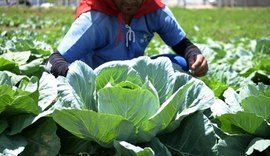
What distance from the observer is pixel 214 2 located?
112ft

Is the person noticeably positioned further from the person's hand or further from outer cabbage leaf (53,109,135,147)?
outer cabbage leaf (53,109,135,147)

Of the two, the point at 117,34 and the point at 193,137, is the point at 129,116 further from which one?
Answer: the point at 117,34

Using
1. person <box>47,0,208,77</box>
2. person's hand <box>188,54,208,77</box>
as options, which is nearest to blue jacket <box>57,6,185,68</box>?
person <box>47,0,208,77</box>

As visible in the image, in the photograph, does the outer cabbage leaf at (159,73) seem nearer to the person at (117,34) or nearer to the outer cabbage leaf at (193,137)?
the outer cabbage leaf at (193,137)

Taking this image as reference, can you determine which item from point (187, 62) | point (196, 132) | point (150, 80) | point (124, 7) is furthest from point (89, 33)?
point (196, 132)

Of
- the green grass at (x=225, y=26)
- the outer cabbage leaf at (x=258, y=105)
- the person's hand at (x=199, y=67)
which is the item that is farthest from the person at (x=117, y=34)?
the green grass at (x=225, y=26)

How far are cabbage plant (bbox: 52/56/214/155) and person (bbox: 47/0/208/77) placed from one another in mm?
629

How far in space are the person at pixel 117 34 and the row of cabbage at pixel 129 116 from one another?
62cm

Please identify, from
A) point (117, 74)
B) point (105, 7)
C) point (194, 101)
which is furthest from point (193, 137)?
point (105, 7)

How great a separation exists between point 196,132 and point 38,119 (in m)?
0.62

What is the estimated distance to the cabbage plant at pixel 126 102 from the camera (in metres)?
1.63

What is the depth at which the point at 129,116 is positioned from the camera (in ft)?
5.55

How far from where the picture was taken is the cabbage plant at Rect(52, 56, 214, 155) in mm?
1630

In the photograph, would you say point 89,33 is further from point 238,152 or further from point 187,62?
point 238,152
